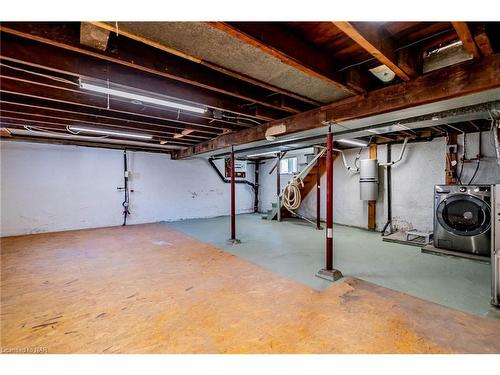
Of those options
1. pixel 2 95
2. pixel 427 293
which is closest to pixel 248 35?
pixel 427 293

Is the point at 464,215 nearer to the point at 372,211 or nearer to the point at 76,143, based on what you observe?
the point at 372,211

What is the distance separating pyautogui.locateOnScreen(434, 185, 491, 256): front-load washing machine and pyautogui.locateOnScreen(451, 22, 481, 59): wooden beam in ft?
8.09

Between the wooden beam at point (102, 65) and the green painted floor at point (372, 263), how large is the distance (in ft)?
7.22

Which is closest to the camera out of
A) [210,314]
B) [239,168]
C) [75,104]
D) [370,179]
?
[210,314]

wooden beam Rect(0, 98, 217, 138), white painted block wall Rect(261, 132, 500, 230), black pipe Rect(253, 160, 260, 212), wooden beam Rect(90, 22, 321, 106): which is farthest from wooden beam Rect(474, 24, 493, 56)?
black pipe Rect(253, 160, 260, 212)

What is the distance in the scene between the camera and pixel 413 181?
15.7ft

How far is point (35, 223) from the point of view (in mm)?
5293

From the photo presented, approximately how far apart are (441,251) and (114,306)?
14.7 feet

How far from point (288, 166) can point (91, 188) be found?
18.8 feet

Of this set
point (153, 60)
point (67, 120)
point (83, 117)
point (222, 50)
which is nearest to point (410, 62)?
point (222, 50)

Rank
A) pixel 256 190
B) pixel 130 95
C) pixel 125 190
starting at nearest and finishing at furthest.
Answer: pixel 130 95 < pixel 125 190 < pixel 256 190

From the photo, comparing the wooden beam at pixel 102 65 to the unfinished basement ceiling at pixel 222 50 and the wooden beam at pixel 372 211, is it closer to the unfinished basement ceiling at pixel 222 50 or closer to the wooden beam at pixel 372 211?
the unfinished basement ceiling at pixel 222 50

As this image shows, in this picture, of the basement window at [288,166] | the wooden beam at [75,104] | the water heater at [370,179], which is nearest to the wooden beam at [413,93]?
the wooden beam at [75,104]

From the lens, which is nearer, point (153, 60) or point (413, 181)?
point (153, 60)
